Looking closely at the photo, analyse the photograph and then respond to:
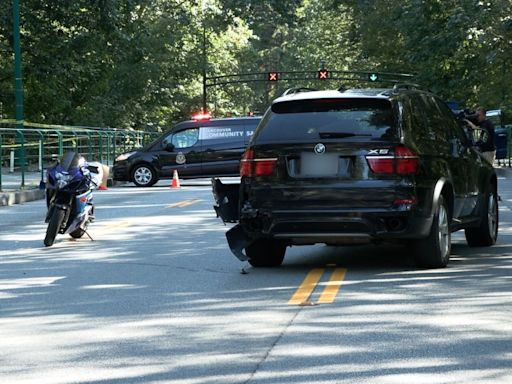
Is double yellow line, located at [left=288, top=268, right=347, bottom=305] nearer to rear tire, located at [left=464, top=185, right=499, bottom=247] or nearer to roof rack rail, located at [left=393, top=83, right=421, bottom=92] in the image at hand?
roof rack rail, located at [left=393, top=83, right=421, bottom=92]

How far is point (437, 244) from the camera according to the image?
10.5 m

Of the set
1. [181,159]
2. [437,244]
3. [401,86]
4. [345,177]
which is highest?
[401,86]

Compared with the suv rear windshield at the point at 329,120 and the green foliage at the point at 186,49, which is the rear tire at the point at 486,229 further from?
the green foliage at the point at 186,49

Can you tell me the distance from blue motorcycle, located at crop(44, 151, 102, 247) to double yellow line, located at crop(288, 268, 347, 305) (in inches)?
162

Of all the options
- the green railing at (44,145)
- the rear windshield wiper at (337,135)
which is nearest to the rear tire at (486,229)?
the rear windshield wiper at (337,135)

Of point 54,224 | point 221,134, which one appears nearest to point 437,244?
point 54,224

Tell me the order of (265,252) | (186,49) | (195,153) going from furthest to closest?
1. (186,49)
2. (195,153)
3. (265,252)

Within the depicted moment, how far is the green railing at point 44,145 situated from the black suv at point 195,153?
2195 millimetres

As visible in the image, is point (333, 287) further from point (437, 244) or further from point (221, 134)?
point (221, 134)

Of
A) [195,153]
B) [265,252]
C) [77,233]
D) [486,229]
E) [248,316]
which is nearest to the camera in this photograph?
[248,316]

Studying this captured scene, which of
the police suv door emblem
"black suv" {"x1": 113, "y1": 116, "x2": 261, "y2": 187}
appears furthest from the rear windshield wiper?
the police suv door emblem

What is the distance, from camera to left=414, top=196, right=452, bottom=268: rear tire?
1049 centimetres

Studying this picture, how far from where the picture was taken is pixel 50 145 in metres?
31.5

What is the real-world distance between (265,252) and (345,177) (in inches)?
53.7
